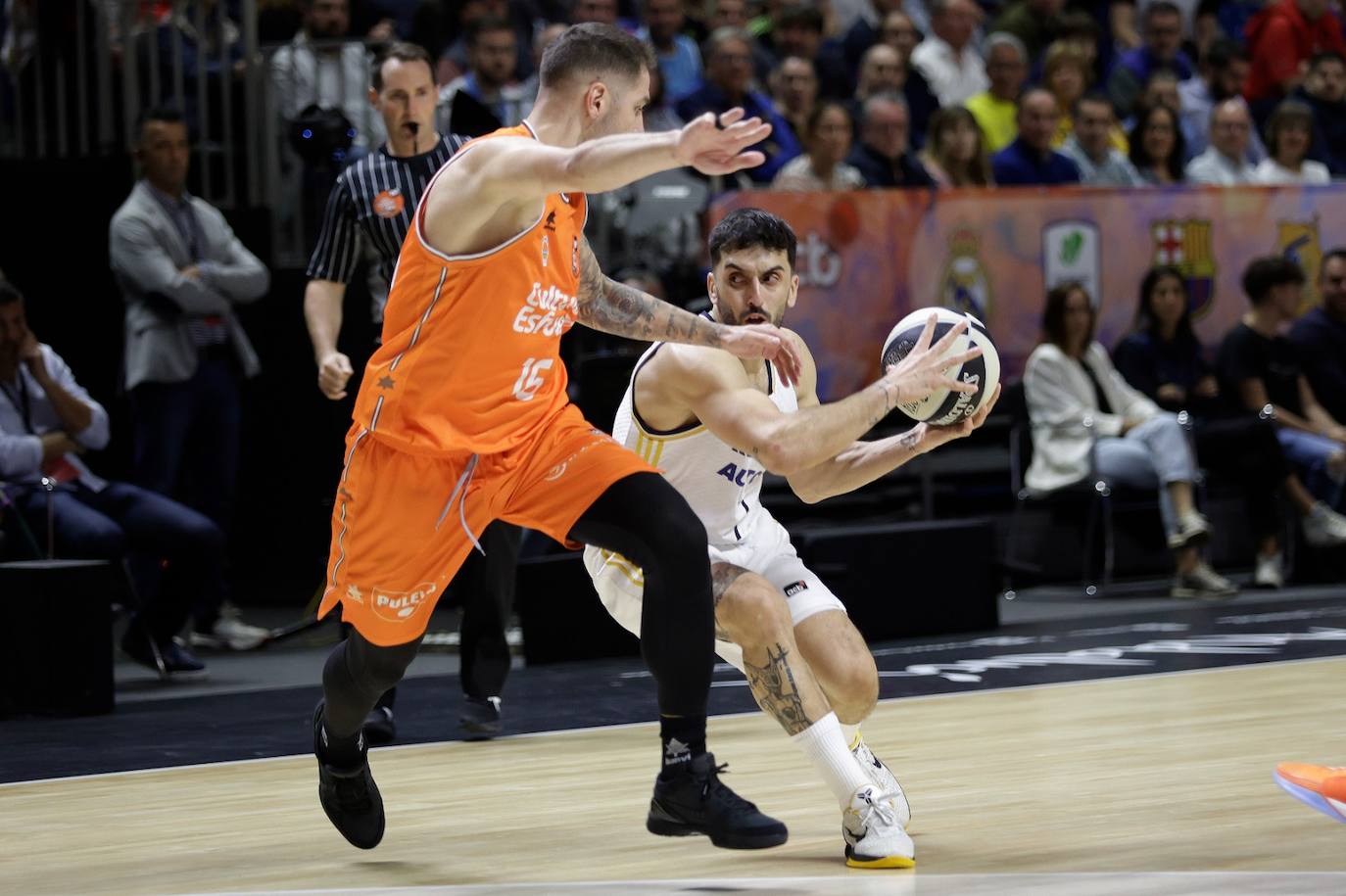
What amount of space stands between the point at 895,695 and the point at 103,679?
8.53 feet

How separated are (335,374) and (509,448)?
1675 millimetres

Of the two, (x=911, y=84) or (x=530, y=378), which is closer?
(x=530, y=378)

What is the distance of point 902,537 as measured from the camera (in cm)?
820

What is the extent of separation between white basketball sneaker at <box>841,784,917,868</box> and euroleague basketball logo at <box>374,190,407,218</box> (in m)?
2.87

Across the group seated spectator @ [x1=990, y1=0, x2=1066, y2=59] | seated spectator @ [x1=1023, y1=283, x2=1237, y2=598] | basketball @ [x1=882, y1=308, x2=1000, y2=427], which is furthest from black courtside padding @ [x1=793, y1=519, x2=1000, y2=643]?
seated spectator @ [x1=990, y1=0, x2=1066, y2=59]

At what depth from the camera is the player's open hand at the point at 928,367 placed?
383 cm

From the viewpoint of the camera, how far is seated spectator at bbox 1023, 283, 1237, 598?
9328mm

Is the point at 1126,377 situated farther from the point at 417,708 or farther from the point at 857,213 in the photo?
the point at 417,708

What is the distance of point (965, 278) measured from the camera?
937 centimetres

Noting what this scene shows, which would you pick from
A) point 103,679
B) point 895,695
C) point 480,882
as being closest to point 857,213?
point 895,695

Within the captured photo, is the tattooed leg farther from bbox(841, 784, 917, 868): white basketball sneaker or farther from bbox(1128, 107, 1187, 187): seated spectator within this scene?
bbox(1128, 107, 1187, 187): seated spectator

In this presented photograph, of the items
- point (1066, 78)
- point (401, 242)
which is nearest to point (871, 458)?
point (401, 242)

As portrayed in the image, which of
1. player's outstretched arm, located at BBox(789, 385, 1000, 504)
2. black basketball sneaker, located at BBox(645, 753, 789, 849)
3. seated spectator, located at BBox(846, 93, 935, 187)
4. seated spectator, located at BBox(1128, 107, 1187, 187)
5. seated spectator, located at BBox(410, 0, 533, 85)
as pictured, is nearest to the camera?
black basketball sneaker, located at BBox(645, 753, 789, 849)

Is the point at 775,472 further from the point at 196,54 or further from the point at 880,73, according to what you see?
the point at 880,73
